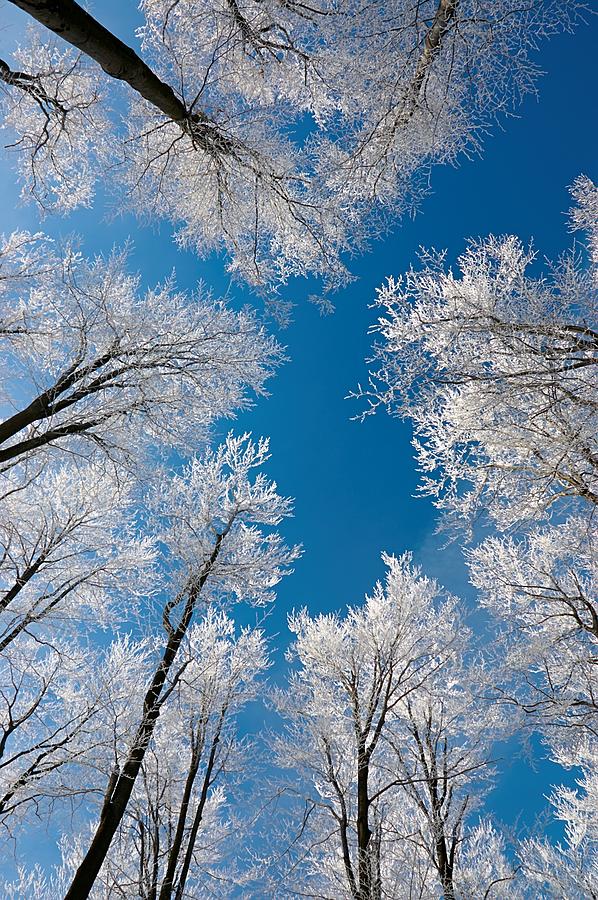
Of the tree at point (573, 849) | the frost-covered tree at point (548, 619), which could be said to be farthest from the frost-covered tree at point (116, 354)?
the tree at point (573, 849)

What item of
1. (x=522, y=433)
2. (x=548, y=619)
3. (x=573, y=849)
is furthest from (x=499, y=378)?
(x=573, y=849)

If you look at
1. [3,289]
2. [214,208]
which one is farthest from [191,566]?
[214,208]

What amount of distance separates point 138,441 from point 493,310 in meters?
3.93

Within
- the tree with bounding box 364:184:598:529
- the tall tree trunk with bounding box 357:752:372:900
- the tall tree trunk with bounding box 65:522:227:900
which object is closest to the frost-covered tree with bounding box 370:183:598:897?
the tree with bounding box 364:184:598:529

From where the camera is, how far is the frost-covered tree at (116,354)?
5.55 m

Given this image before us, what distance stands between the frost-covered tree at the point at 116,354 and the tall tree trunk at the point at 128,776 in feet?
8.12

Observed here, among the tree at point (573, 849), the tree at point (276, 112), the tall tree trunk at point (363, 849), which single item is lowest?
the tall tree trunk at point (363, 849)

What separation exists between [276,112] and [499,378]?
299 cm

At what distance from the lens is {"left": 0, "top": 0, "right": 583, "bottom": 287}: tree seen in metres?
4.34

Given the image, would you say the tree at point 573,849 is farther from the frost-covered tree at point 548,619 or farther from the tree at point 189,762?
the tree at point 189,762

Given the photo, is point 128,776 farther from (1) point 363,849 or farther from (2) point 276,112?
(2) point 276,112

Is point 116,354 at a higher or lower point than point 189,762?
higher

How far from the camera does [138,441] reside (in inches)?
240

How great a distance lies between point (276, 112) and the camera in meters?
4.68
